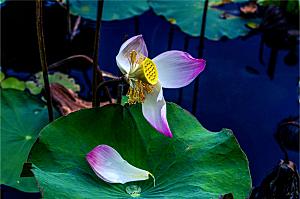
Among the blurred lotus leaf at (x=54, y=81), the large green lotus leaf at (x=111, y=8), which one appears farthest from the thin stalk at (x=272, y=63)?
the blurred lotus leaf at (x=54, y=81)

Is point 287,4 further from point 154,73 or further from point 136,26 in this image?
point 154,73

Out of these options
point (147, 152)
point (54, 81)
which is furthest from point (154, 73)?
point (54, 81)

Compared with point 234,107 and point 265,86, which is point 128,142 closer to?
point 234,107

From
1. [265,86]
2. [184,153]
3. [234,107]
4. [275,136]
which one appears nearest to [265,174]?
[275,136]

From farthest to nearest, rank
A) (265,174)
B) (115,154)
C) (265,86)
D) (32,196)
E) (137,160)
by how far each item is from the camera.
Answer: (265,86), (265,174), (32,196), (137,160), (115,154)

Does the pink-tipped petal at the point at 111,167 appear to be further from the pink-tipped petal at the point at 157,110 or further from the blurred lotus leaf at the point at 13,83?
the blurred lotus leaf at the point at 13,83

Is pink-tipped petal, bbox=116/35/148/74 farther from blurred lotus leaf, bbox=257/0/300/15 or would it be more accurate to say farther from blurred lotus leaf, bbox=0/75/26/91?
blurred lotus leaf, bbox=257/0/300/15

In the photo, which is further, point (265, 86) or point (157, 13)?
point (157, 13)
